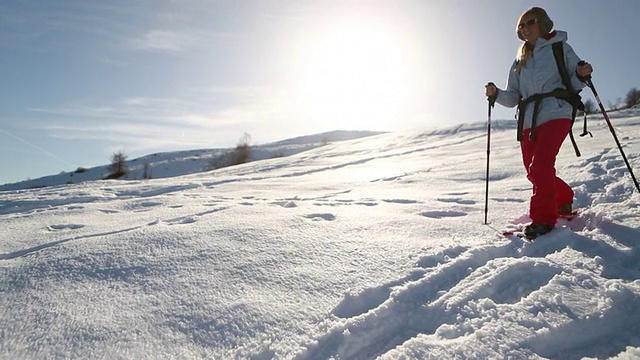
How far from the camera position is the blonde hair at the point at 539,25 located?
298 centimetres

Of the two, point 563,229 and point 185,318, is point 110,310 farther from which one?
point 563,229

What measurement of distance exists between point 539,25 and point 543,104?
2.31 feet

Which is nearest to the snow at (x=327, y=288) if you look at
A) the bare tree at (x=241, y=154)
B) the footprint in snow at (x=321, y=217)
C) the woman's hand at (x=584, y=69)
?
the footprint in snow at (x=321, y=217)

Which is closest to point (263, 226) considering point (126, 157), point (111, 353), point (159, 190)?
point (111, 353)

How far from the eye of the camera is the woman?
278 centimetres

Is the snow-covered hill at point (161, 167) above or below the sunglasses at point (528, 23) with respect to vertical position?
below

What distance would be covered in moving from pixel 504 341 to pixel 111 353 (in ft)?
5.57

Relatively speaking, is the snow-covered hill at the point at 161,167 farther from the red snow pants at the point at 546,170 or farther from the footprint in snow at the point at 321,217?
the red snow pants at the point at 546,170

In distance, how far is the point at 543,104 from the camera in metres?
2.91

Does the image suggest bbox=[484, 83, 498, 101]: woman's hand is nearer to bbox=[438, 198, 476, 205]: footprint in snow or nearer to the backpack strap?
the backpack strap

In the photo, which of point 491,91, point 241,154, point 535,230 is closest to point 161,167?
point 241,154

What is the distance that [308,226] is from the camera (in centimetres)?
317

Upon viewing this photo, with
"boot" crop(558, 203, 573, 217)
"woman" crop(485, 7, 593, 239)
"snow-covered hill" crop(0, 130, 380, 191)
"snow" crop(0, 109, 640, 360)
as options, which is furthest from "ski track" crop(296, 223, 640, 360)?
"snow-covered hill" crop(0, 130, 380, 191)

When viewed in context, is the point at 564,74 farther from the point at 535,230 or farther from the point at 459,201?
the point at 459,201
